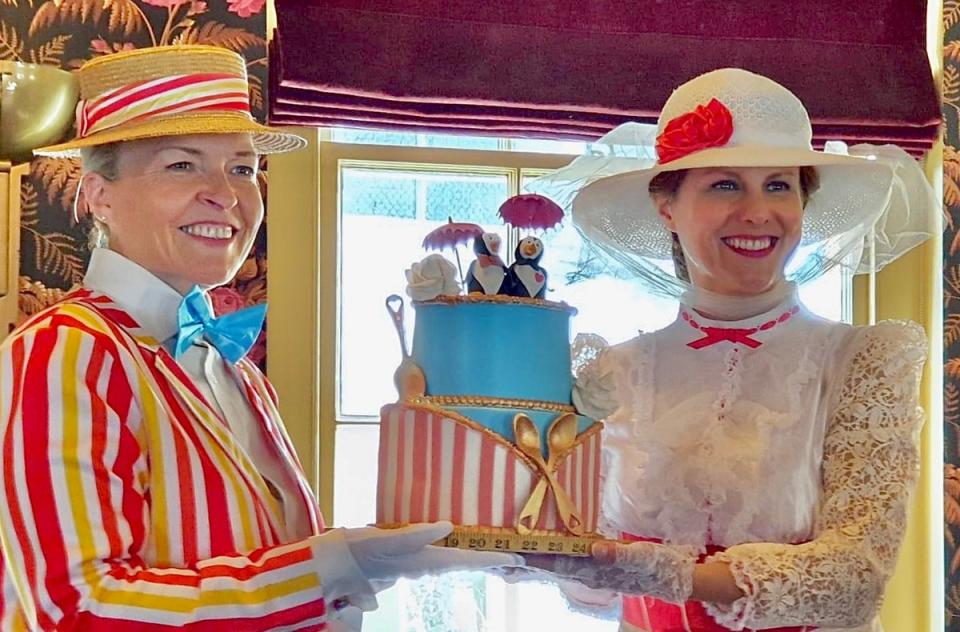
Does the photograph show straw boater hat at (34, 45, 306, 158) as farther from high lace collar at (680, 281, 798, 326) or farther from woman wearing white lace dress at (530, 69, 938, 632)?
high lace collar at (680, 281, 798, 326)

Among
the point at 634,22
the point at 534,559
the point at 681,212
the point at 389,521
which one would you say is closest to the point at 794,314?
the point at 681,212

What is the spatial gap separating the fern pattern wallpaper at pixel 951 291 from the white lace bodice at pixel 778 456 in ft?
3.36

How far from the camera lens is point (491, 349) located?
146cm

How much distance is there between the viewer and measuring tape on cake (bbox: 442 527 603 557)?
4.61 feet

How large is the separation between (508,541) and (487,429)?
13 cm

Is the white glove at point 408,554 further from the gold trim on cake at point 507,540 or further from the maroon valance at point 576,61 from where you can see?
the maroon valance at point 576,61

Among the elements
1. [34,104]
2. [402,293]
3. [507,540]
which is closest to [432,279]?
[507,540]

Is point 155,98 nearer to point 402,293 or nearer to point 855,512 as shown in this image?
point 855,512

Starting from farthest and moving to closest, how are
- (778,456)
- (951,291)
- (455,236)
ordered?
(951,291), (778,456), (455,236)

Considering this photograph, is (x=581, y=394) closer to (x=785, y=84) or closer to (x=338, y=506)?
(x=338, y=506)

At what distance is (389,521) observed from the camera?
1.46 metres

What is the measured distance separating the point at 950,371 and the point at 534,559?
164 centimetres

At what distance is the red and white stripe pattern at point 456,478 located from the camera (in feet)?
4.71

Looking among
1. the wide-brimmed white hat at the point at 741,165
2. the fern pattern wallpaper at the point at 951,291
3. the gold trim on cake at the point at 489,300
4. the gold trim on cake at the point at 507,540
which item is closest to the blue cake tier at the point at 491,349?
the gold trim on cake at the point at 489,300
